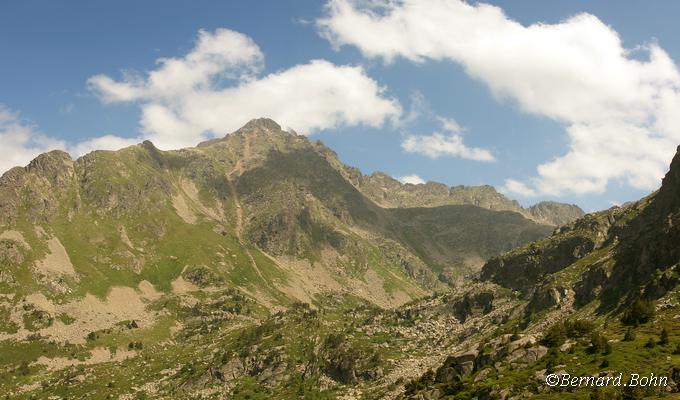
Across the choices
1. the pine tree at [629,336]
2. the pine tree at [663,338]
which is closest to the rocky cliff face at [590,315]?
the pine tree at [663,338]

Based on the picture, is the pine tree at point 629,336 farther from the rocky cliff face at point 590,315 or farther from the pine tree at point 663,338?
the pine tree at point 663,338

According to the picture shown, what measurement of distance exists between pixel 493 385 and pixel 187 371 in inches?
5905

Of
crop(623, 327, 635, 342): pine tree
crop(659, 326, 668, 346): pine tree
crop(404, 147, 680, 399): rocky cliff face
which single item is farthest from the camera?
crop(623, 327, 635, 342): pine tree

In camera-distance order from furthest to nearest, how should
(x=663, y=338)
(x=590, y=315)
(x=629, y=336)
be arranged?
(x=590, y=315) → (x=629, y=336) → (x=663, y=338)

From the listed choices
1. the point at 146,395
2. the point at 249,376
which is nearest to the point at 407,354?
the point at 249,376

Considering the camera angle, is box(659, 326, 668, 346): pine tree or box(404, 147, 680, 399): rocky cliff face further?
box(659, 326, 668, 346): pine tree

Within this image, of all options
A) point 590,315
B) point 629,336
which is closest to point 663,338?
point 629,336

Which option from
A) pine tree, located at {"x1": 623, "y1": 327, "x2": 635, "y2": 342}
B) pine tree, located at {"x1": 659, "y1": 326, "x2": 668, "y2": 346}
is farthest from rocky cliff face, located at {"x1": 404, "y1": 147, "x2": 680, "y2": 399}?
pine tree, located at {"x1": 623, "y1": 327, "x2": 635, "y2": 342}

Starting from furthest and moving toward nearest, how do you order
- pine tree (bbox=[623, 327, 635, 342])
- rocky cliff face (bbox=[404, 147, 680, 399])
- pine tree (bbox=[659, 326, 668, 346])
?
→ pine tree (bbox=[623, 327, 635, 342])
pine tree (bbox=[659, 326, 668, 346])
rocky cliff face (bbox=[404, 147, 680, 399])

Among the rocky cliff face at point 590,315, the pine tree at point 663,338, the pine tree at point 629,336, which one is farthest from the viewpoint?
the pine tree at point 629,336

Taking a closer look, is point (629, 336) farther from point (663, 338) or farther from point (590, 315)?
point (590, 315)

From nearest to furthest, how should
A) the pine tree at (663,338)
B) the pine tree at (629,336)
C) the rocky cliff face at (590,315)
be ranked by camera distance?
the rocky cliff face at (590,315) → the pine tree at (663,338) → the pine tree at (629,336)

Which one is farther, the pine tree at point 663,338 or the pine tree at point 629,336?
the pine tree at point 629,336

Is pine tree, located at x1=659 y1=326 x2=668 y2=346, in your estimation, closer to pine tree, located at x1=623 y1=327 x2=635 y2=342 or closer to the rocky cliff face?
the rocky cliff face
